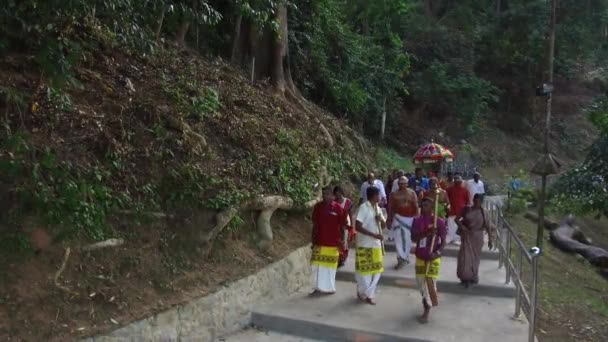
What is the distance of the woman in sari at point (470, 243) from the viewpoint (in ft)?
27.6

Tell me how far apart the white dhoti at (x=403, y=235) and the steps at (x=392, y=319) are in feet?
4.16

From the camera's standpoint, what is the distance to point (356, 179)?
14031mm

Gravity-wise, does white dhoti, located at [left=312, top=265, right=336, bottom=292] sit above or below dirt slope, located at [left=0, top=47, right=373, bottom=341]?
below

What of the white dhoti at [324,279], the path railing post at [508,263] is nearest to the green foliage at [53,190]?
the white dhoti at [324,279]

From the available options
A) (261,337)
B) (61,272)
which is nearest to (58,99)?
(61,272)

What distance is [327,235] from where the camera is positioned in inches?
315

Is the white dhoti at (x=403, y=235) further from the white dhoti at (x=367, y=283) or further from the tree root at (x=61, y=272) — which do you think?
the tree root at (x=61, y=272)

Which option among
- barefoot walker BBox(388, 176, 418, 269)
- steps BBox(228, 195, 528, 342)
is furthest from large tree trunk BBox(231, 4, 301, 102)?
steps BBox(228, 195, 528, 342)

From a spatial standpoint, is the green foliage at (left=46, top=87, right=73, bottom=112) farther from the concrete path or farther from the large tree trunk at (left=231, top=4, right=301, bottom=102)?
the large tree trunk at (left=231, top=4, right=301, bottom=102)

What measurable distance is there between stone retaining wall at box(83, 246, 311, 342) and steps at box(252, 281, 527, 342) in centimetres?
21

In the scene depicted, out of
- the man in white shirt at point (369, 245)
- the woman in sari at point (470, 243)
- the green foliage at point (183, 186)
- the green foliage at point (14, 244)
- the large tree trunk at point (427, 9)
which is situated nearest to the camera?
the green foliage at point (14, 244)

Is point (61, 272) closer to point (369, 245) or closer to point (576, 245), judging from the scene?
point (369, 245)

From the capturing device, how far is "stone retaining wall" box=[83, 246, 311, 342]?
20.2 feet

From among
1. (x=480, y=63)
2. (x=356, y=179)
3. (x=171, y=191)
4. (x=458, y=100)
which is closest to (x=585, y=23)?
(x=480, y=63)
